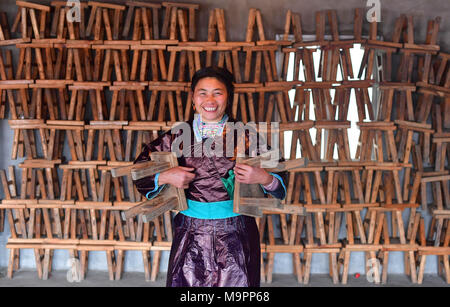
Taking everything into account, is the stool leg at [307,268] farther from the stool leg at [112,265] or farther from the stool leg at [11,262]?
the stool leg at [11,262]

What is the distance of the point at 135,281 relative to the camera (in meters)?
3.98

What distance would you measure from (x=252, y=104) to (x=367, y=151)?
104 centimetres

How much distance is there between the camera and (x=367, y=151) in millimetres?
3871

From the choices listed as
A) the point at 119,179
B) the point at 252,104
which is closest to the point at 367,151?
the point at 252,104

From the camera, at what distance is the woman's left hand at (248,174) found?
1.82m

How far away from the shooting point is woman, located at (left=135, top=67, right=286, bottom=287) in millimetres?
1971

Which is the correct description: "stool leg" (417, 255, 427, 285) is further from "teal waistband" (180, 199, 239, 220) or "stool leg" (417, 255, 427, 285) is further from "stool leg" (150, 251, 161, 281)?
"teal waistband" (180, 199, 239, 220)

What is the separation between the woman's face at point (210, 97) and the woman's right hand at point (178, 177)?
0.91 feet

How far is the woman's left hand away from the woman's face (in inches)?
12.4

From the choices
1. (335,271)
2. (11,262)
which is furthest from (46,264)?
(335,271)

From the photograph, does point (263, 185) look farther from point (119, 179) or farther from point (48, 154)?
point (48, 154)

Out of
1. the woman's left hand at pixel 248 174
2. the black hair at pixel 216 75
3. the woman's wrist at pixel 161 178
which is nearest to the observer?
the woman's left hand at pixel 248 174

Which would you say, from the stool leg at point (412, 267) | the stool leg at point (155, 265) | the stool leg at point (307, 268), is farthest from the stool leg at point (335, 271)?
the stool leg at point (155, 265)

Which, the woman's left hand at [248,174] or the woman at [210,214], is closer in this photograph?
the woman's left hand at [248,174]
